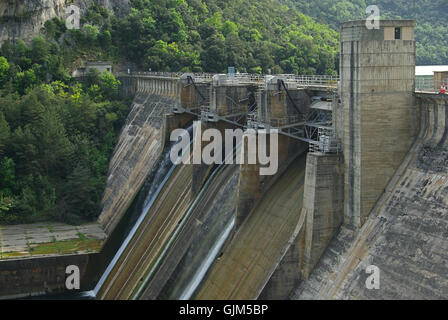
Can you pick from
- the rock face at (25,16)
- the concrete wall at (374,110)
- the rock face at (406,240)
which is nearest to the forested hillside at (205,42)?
the rock face at (25,16)

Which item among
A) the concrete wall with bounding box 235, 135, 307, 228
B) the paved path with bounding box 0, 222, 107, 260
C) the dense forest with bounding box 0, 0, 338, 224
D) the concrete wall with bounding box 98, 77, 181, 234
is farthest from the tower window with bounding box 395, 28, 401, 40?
the dense forest with bounding box 0, 0, 338, 224

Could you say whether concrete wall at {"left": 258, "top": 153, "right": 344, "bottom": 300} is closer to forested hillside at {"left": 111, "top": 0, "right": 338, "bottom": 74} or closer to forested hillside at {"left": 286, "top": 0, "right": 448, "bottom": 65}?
forested hillside at {"left": 111, "top": 0, "right": 338, "bottom": 74}

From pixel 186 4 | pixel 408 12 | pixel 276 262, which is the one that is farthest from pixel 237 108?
pixel 408 12

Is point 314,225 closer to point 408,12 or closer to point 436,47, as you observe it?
point 436,47

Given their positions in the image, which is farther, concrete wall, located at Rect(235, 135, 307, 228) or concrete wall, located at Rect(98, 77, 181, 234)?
concrete wall, located at Rect(98, 77, 181, 234)

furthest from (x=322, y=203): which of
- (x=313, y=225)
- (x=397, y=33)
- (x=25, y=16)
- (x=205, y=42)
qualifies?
(x=205, y=42)
